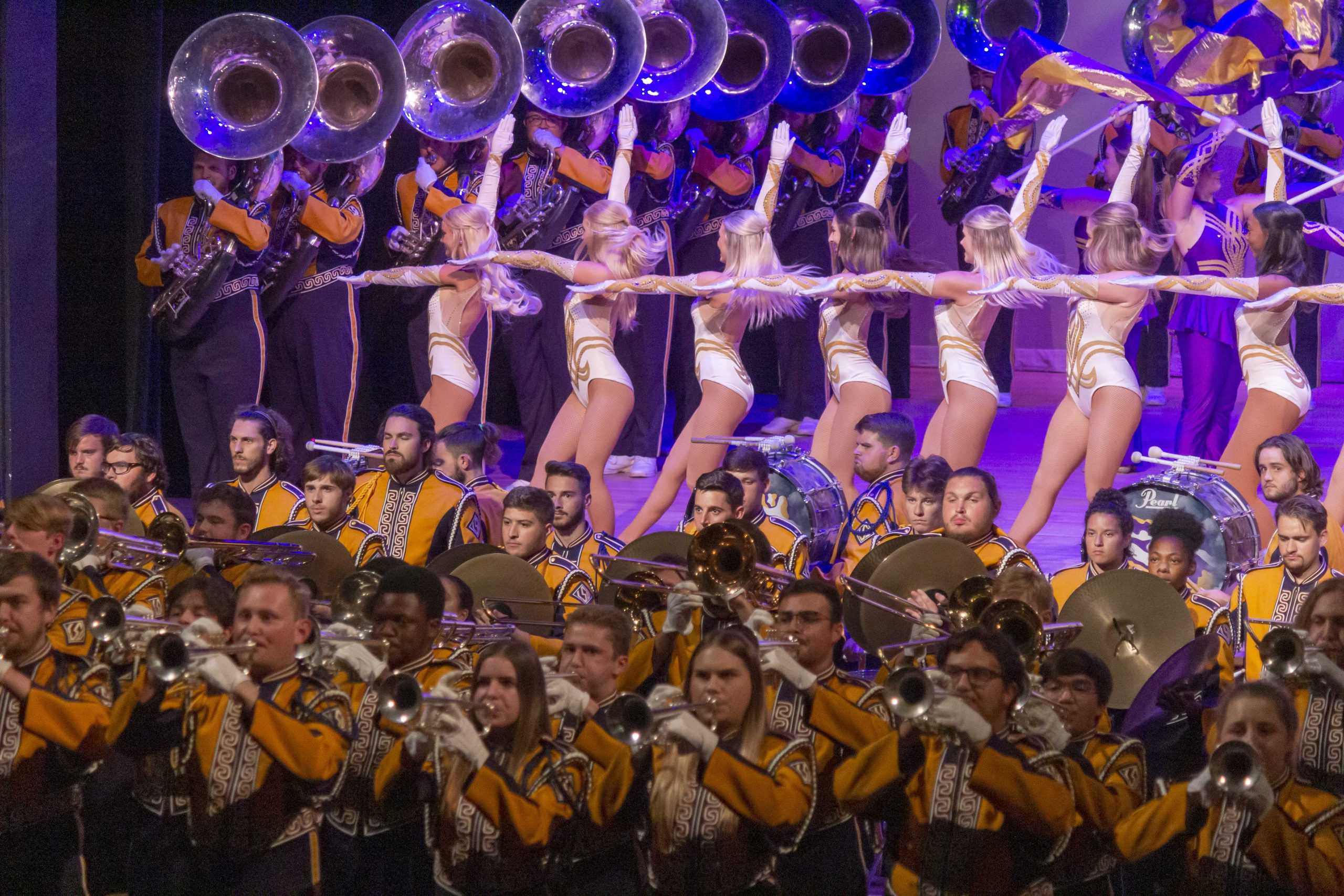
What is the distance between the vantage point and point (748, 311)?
8.19 metres

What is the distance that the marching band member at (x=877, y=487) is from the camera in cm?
657

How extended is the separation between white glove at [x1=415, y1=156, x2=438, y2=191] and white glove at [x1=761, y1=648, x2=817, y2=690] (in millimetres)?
6311

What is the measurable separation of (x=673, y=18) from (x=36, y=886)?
247 inches

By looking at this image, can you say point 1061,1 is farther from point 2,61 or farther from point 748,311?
point 2,61

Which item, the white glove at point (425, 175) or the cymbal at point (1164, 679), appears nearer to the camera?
the cymbal at point (1164, 679)

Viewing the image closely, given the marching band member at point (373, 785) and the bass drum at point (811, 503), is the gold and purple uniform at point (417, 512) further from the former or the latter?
the marching band member at point (373, 785)

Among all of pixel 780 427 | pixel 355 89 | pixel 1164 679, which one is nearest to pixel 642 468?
pixel 780 427

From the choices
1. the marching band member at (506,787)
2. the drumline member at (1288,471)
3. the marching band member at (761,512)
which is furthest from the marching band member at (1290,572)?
the marching band member at (506,787)

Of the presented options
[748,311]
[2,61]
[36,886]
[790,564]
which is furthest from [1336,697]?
[2,61]

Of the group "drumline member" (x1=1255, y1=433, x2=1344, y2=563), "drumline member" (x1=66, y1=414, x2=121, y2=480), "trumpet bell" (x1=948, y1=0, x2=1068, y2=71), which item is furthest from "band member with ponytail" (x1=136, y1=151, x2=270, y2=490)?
"drumline member" (x1=1255, y1=433, x2=1344, y2=563)

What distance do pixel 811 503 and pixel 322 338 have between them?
3620mm

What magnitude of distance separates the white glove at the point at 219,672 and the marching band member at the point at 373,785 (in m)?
0.41

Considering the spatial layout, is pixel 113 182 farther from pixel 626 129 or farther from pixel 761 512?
pixel 761 512

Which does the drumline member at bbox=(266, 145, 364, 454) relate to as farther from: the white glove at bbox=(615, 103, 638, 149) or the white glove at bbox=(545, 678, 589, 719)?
the white glove at bbox=(545, 678, 589, 719)
